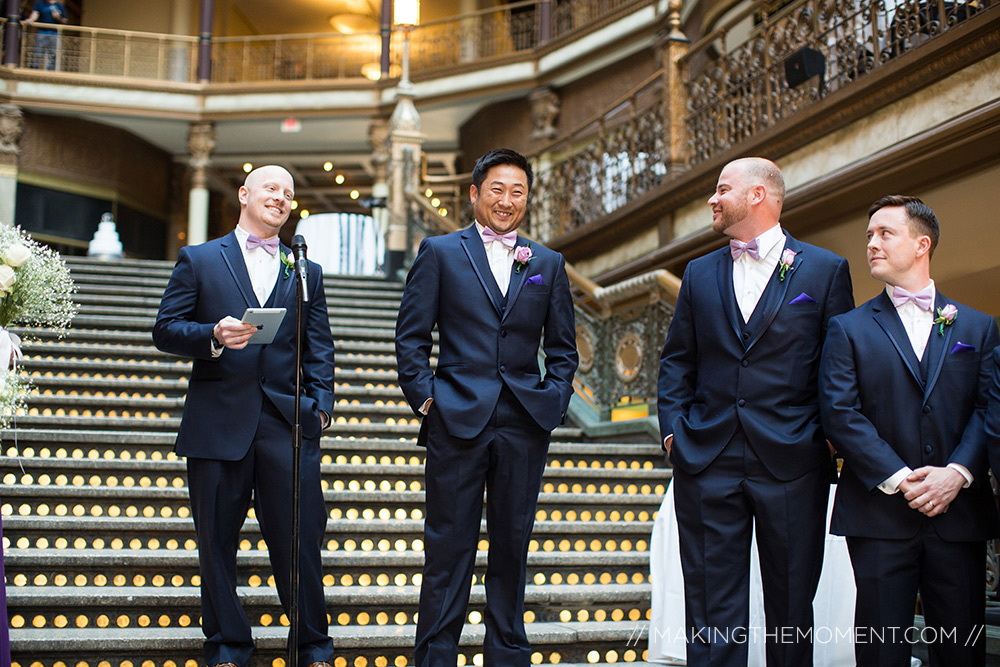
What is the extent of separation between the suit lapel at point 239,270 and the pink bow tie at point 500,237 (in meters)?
0.86

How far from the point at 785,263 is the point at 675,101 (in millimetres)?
6892

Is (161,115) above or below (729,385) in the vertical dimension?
above

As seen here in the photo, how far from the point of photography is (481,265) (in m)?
3.12

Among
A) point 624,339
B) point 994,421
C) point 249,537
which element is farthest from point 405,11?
point 994,421

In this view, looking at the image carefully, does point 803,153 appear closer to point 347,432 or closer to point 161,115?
point 347,432

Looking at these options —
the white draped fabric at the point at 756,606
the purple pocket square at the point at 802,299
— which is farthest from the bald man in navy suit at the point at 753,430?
the white draped fabric at the point at 756,606

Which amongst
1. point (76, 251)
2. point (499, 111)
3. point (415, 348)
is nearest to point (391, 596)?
point (415, 348)

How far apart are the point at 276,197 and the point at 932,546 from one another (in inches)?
90.7

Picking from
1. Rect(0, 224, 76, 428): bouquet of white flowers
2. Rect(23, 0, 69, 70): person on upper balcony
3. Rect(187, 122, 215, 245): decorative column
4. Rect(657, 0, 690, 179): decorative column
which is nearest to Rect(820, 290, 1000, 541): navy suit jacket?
Rect(0, 224, 76, 428): bouquet of white flowers

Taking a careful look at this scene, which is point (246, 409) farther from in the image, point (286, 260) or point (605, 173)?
point (605, 173)

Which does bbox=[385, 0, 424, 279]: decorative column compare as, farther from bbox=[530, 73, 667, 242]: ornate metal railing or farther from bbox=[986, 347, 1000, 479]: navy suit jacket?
bbox=[986, 347, 1000, 479]: navy suit jacket

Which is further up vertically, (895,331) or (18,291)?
(18,291)

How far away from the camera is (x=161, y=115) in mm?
16469

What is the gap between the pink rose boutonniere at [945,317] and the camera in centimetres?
285
